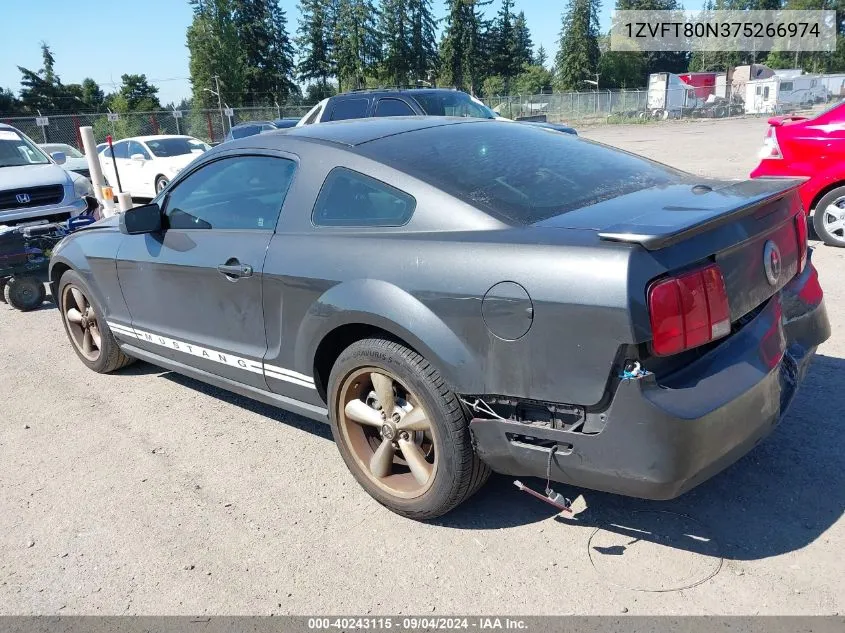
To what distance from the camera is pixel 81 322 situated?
5.11m

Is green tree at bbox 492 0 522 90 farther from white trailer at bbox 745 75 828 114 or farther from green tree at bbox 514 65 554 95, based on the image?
white trailer at bbox 745 75 828 114

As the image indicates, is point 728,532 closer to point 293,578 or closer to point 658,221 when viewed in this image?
point 658,221

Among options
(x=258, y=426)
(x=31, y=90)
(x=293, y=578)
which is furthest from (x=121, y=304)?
(x=31, y=90)

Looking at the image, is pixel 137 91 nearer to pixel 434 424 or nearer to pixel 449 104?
pixel 449 104

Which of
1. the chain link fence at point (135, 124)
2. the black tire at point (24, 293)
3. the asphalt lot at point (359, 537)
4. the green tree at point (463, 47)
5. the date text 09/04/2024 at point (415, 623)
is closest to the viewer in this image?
the date text 09/04/2024 at point (415, 623)

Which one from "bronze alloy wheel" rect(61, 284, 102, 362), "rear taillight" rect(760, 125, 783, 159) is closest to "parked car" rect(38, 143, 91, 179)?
"bronze alloy wheel" rect(61, 284, 102, 362)

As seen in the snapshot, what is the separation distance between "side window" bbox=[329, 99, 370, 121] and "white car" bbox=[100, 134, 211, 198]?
5199 millimetres

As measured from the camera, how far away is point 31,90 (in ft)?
194

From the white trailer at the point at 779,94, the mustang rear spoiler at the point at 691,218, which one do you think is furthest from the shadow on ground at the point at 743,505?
the white trailer at the point at 779,94

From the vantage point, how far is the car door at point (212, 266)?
3.45 metres

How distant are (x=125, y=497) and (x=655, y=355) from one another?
260 centimetres

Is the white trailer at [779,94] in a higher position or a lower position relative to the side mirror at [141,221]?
lower

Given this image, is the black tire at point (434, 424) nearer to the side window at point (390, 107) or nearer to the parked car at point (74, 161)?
the side window at point (390, 107)

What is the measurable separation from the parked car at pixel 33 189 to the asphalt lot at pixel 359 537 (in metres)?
5.36
